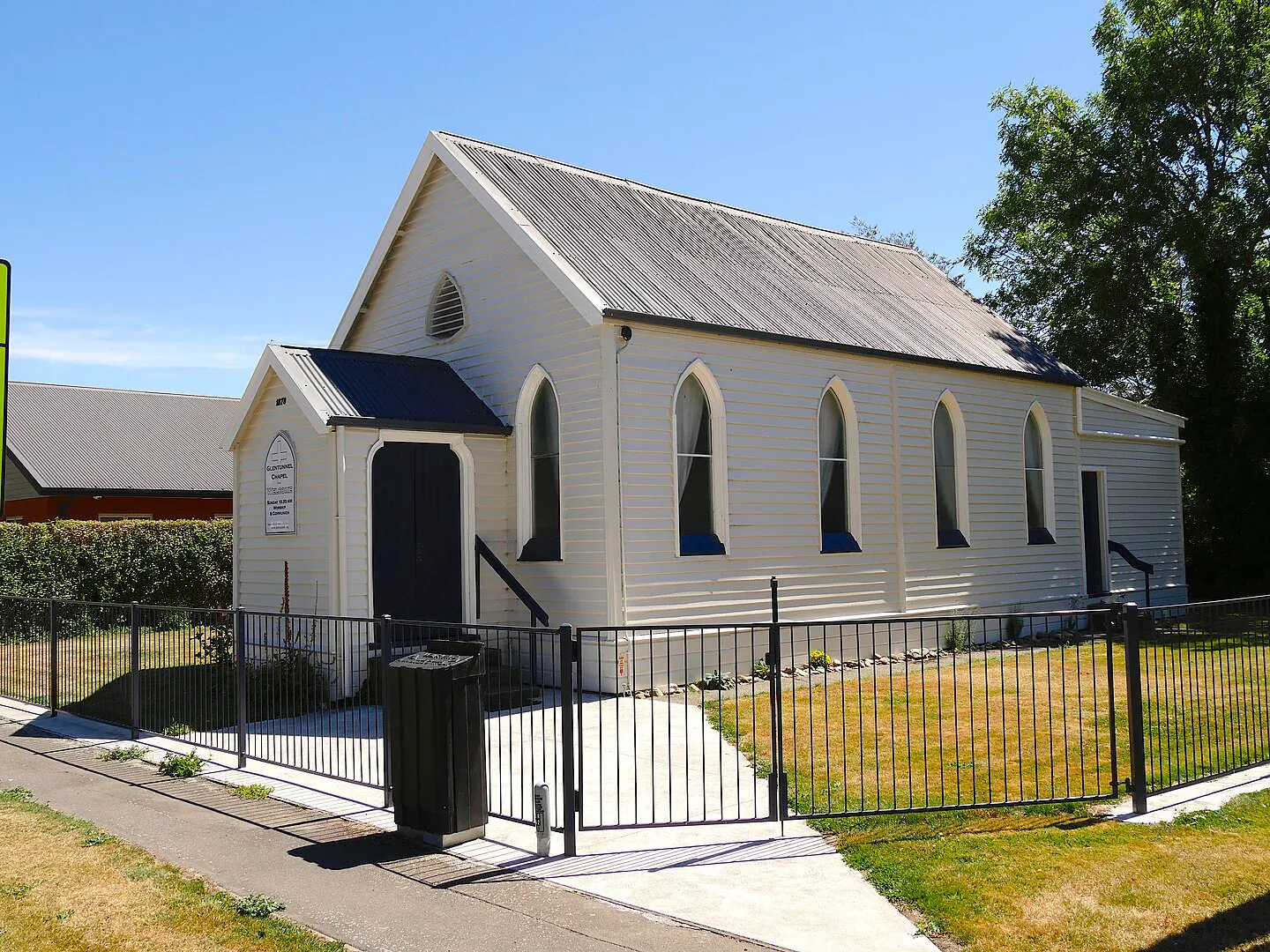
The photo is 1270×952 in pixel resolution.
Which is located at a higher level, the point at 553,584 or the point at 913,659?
the point at 553,584

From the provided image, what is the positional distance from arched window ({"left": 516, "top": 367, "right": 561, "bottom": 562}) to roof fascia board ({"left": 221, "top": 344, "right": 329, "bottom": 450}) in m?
2.92

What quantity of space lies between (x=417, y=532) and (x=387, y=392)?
1907mm

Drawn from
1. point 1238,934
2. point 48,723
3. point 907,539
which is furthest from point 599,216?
point 1238,934

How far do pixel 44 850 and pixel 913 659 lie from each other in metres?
12.3

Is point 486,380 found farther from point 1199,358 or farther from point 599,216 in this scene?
point 1199,358

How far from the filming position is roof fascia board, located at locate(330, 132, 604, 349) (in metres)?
14.1

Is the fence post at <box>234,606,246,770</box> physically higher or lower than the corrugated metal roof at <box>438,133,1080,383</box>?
lower

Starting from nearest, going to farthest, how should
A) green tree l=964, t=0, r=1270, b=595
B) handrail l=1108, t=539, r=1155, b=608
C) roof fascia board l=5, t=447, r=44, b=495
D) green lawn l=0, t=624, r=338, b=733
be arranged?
green lawn l=0, t=624, r=338, b=733 → handrail l=1108, t=539, r=1155, b=608 → green tree l=964, t=0, r=1270, b=595 → roof fascia board l=5, t=447, r=44, b=495

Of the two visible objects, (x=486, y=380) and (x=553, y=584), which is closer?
(x=553, y=584)

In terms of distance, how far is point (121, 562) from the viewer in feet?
72.8

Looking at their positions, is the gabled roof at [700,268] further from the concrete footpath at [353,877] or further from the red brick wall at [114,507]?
the red brick wall at [114,507]

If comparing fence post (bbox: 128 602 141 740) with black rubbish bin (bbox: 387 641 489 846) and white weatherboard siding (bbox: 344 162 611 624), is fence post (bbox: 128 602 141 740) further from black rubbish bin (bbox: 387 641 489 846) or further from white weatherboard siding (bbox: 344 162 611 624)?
black rubbish bin (bbox: 387 641 489 846)

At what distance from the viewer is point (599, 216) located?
17078 mm

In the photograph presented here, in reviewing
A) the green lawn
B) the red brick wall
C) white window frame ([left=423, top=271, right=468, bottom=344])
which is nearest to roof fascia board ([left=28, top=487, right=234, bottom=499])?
A: the red brick wall
